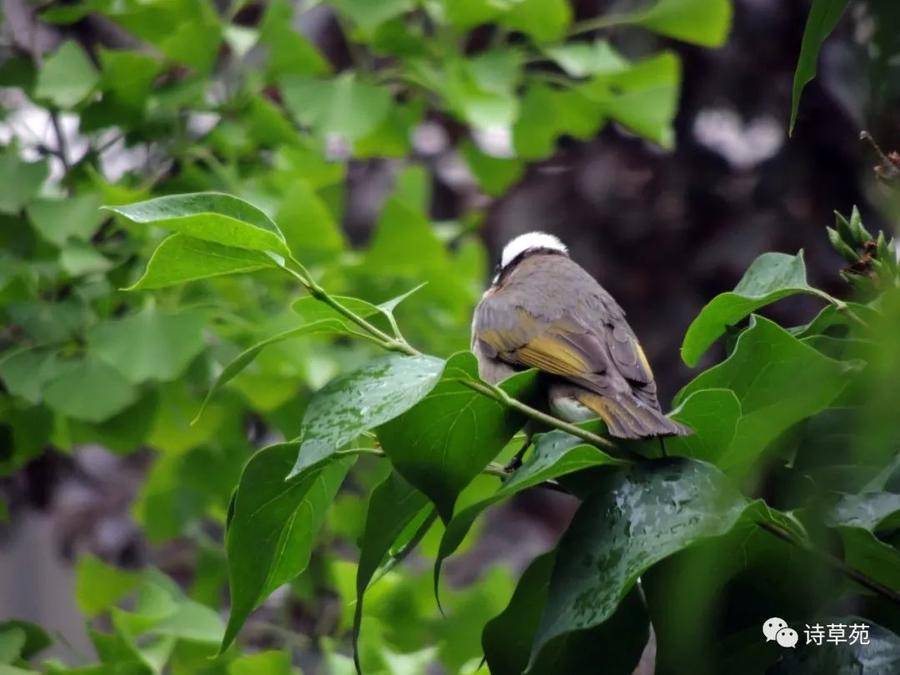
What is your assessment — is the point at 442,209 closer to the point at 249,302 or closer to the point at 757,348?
the point at 249,302

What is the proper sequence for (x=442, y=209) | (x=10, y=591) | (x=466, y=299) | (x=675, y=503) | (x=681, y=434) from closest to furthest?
(x=675, y=503)
(x=681, y=434)
(x=466, y=299)
(x=442, y=209)
(x=10, y=591)

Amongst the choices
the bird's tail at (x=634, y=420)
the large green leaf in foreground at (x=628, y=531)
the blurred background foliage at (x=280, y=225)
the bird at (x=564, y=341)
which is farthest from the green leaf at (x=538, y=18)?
the large green leaf in foreground at (x=628, y=531)

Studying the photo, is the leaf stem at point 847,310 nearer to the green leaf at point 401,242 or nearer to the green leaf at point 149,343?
the green leaf at point 149,343

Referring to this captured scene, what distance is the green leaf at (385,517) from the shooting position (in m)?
1.19

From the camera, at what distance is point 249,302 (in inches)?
114

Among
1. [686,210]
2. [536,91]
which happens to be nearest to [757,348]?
[536,91]

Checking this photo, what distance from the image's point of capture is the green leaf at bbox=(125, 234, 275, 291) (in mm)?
1146

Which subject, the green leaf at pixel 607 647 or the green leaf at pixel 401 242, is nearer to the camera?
the green leaf at pixel 607 647

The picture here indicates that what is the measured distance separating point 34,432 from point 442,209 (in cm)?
262

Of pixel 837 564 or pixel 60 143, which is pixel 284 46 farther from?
pixel 837 564

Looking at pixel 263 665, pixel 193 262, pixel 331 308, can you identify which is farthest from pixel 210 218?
pixel 263 665

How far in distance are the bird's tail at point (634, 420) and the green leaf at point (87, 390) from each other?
3.97 feet

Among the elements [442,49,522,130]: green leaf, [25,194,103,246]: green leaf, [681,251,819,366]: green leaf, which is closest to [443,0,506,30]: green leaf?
[442,49,522,130]: green leaf

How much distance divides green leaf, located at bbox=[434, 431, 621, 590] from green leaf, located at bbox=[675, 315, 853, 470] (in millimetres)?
124
